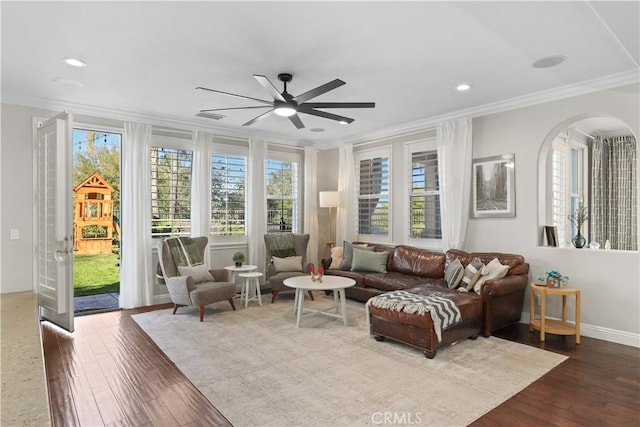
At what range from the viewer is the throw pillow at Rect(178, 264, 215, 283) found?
16.4 ft

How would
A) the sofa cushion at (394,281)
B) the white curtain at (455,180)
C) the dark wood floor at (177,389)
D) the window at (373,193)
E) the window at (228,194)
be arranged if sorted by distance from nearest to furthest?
the dark wood floor at (177,389) < the sofa cushion at (394,281) < the white curtain at (455,180) < the window at (228,194) < the window at (373,193)

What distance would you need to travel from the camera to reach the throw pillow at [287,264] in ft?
19.3

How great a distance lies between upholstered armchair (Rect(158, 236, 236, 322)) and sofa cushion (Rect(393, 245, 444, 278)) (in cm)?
255

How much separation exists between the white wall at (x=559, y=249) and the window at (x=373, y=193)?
64.7 inches

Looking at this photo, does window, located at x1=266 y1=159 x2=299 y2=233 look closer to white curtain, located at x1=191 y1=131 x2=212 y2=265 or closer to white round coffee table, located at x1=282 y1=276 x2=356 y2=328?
white curtain, located at x1=191 y1=131 x2=212 y2=265

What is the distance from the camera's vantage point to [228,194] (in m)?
6.32

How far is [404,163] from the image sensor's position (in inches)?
239

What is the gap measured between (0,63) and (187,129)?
2507 millimetres

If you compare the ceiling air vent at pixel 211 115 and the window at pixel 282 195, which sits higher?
the ceiling air vent at pixel 211 115

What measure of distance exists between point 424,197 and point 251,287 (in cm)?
321

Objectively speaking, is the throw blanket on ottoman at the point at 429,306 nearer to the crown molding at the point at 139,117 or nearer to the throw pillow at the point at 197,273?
the throw pillow at the point at 197,273

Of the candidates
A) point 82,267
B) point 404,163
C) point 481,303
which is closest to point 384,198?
point 404,163

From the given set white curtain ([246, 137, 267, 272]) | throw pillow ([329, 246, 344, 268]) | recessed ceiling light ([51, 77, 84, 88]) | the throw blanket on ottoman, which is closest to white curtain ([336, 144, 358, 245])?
throw pillow ([329, 246, 344, 268])

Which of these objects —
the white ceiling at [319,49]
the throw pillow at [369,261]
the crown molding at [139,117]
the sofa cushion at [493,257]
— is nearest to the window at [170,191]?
the crown molding at [139,117]
